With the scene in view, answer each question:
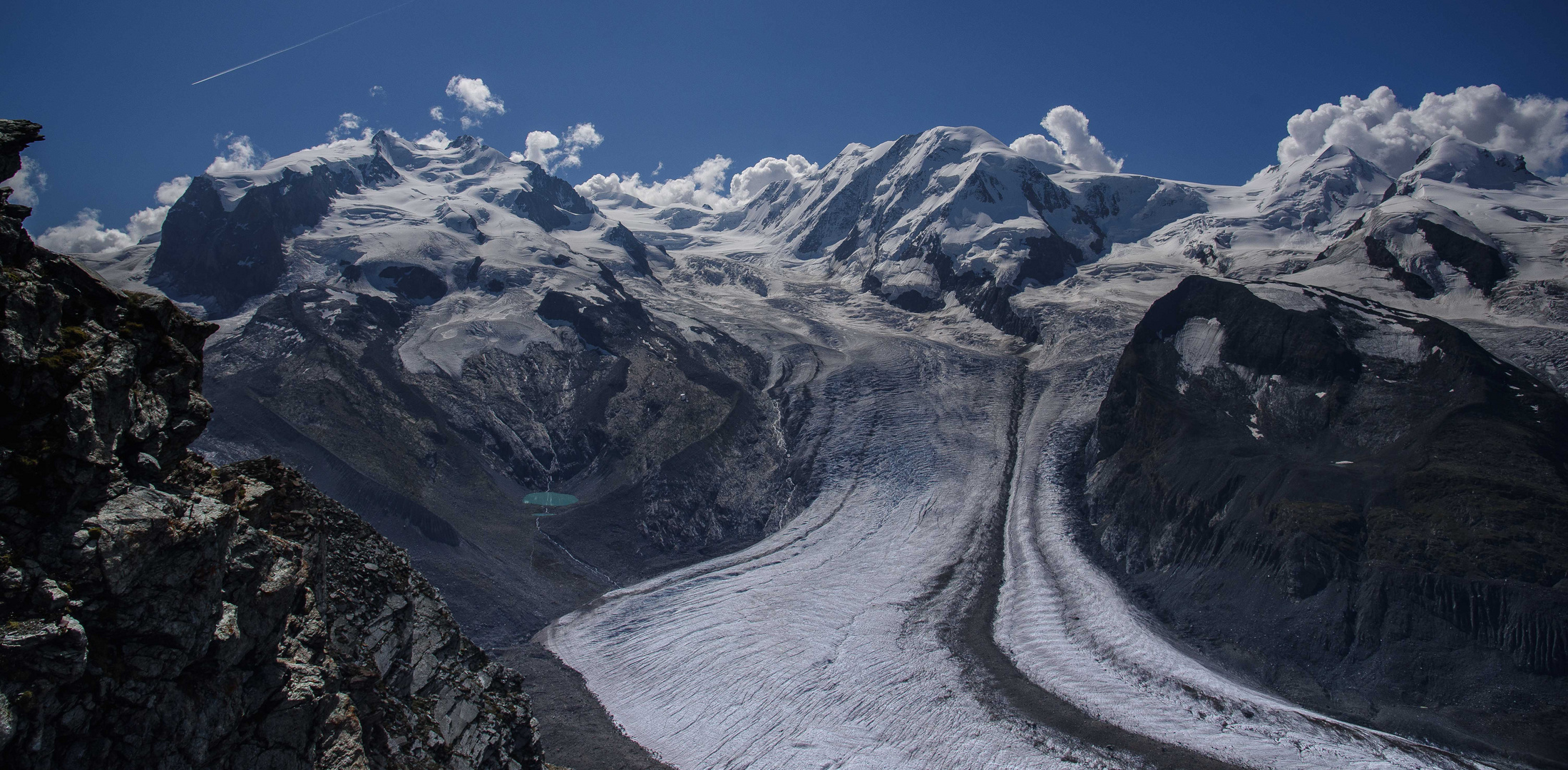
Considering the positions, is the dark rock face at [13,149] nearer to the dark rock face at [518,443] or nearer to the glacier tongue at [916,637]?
the glacier tongue at [916,637]

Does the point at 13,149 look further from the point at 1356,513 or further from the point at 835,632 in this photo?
the point at 1356,513

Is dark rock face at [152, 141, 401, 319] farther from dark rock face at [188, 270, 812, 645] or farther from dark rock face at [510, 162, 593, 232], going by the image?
dark rock face at [510, 162, 593, 232]

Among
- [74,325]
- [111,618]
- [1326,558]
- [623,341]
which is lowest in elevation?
[1326,558]

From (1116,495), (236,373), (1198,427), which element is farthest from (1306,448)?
(236,373)

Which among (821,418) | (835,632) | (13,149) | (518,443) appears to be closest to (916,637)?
(835,632)

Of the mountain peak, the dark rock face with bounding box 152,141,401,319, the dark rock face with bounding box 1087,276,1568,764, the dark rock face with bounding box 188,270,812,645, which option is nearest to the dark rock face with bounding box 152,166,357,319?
the dark rock face with bounding box 152,141,401,319

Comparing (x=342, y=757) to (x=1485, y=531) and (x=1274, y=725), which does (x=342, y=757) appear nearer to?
(x=1274, y=725)
